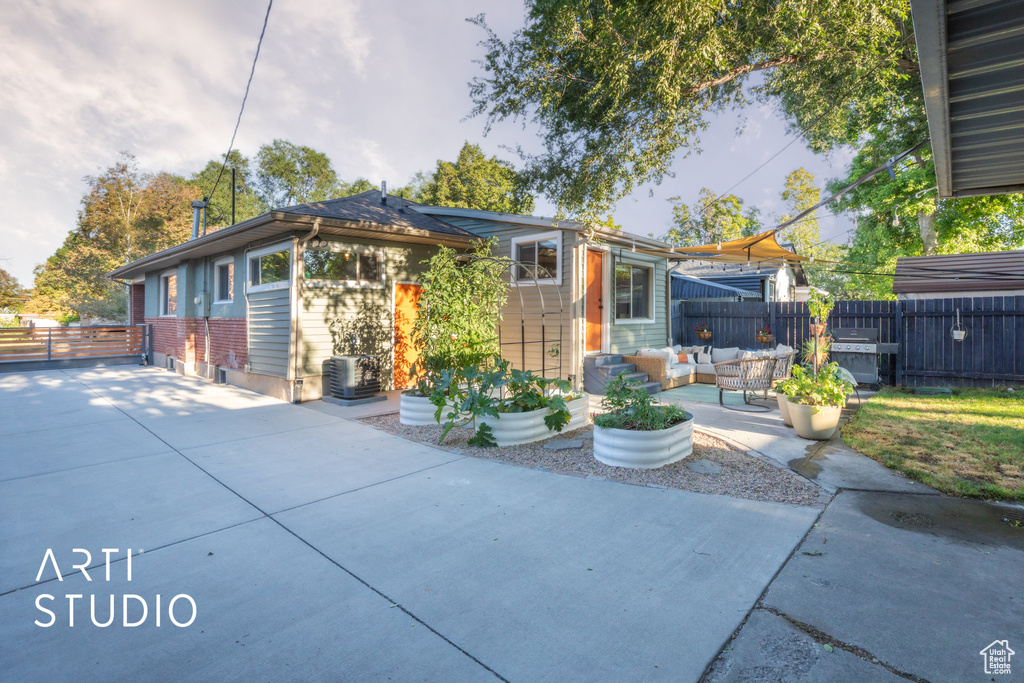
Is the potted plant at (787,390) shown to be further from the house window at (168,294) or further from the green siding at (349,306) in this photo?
the house window at (168,294)

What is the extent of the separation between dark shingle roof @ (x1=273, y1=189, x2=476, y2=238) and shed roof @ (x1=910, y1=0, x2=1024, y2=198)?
6.99 meters

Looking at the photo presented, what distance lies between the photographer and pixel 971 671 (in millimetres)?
1737

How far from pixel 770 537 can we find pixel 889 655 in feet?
3.46

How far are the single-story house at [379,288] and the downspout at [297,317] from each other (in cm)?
2

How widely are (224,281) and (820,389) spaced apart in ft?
36.1

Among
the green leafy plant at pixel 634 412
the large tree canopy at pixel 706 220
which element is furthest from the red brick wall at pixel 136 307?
the large tree canopy at pixel 706 220

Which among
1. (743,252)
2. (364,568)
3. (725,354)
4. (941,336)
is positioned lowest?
(364,568)

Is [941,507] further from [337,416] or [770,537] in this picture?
[337,416]

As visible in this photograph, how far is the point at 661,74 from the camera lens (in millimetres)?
6809

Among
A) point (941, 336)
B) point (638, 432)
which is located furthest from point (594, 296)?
point (941, 336)

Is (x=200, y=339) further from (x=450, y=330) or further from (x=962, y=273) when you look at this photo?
(x=962, y=273)

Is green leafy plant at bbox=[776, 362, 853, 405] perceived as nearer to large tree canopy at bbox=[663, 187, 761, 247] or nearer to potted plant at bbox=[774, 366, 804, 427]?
potted plant at bbox=[774, 366, 804, 427]

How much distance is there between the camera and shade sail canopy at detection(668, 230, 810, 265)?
908 cm

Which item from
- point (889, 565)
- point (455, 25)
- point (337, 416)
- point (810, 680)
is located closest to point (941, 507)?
point (889, 565)
